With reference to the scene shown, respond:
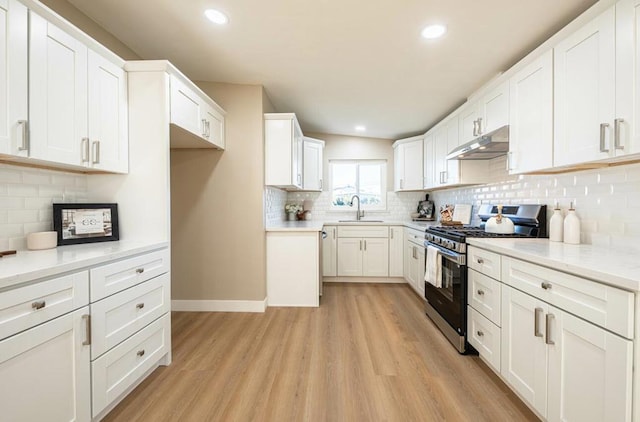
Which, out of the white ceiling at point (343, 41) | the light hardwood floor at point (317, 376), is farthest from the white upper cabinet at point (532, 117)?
the light hardwood floor at point (317, 376)

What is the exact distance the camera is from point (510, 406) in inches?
66.9

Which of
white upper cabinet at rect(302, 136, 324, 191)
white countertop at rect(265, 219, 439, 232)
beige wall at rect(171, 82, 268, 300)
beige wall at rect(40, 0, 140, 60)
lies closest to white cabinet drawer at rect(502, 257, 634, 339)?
white countertop at rect(265, 219, 439, 232)

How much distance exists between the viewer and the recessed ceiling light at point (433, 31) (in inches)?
79.5

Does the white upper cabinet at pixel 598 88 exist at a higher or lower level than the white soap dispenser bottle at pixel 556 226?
higher

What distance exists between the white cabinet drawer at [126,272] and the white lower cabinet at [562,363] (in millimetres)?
2296

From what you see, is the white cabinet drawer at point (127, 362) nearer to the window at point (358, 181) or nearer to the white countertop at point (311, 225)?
the white countertop at point (311, 225)

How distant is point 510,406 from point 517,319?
0.52 metres

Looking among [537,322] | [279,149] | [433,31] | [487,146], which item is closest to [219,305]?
[279,149]

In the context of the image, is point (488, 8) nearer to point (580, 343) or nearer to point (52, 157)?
point (580, 343)

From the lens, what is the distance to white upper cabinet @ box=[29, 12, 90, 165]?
4.68ft

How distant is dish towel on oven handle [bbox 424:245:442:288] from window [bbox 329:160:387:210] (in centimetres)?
235

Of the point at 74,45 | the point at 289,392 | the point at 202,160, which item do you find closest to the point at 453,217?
the point at 289,392

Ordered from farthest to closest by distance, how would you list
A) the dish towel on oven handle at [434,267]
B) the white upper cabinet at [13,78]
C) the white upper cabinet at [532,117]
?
the dish towel on oven handle at [434,267] → the white upper cabinet at [532,117] → the white upper cabinet at [13,78]

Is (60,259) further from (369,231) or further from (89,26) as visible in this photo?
(369,231)
